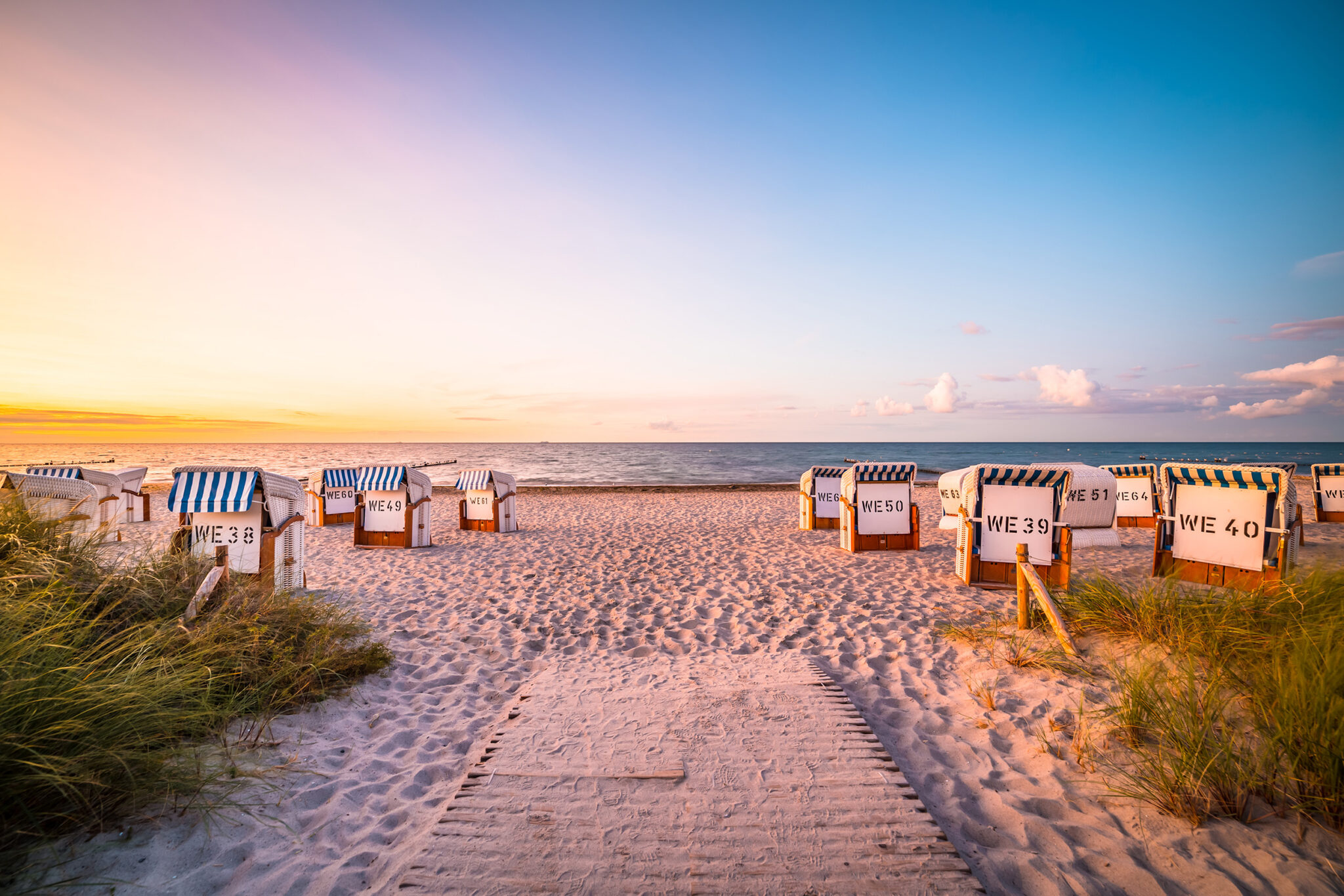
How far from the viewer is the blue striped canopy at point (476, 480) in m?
12.3

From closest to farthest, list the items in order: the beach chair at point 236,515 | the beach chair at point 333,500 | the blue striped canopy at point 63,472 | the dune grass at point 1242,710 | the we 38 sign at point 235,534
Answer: the dune grass at point 1242,710, the beach chair at point 236,515, the we 38 sign at point 235,534, the blue striped canopy at point 63,472, the beach chair at point 333,500

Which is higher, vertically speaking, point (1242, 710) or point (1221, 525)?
point (1221, 525)

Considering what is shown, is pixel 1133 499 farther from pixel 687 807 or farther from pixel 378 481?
pixel 378 481

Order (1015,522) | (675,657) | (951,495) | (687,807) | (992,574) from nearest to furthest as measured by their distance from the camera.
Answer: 1. (687,807)
2. (675,657)
3. (1015,522)
4. (992,574)
5. (951,495)

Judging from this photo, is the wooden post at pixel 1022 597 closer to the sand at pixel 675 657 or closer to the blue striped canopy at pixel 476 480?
the sand at pixel 675 657

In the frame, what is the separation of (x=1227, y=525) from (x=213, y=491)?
12075 millimetres

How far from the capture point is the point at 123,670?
10.8ft

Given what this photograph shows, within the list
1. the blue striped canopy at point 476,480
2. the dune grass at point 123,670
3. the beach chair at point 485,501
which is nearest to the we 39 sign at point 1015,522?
the dune grass at point 123,670

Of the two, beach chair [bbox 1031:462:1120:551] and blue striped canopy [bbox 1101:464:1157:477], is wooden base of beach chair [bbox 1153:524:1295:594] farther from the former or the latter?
blue striped canopy [bbox 1101:464:1157:477]

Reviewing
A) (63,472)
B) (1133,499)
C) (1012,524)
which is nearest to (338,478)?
(63,472)

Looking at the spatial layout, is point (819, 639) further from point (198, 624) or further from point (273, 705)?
point (198, 624)

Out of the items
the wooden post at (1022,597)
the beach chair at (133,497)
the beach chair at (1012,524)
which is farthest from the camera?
the beach chair at (133,497)

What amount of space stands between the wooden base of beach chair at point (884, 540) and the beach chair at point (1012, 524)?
2.10 m

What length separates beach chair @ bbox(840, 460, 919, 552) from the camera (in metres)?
9.76
